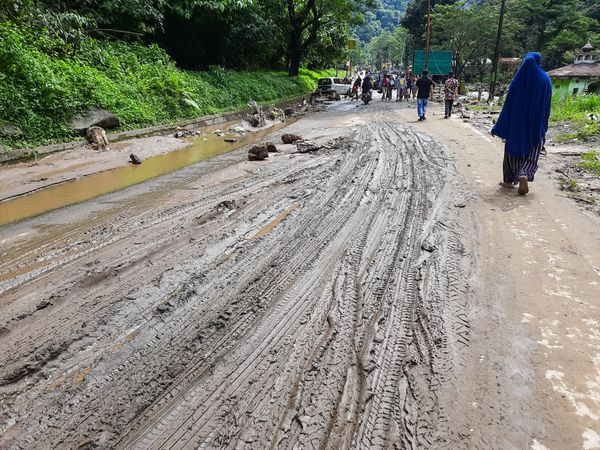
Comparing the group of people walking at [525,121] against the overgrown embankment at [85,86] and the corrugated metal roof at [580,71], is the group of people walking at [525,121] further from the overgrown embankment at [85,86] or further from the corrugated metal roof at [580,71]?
the corrugated metal roof at [580,71]

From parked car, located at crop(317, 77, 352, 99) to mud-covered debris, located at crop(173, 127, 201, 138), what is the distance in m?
19.2

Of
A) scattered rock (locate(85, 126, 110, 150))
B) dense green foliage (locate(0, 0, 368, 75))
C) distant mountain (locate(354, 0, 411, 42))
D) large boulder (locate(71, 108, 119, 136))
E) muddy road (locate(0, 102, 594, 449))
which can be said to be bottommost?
muddy road (locate(0, 102, 594, 449))

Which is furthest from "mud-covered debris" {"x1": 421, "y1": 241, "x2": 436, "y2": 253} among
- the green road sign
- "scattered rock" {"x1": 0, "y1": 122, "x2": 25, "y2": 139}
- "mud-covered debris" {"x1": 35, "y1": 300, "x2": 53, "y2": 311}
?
the green road sign

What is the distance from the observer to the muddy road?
218 centimetres

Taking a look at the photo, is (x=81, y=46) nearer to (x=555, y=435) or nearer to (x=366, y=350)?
(x=366, y=350)

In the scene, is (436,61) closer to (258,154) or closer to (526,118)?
(258,154)

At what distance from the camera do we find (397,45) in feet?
301

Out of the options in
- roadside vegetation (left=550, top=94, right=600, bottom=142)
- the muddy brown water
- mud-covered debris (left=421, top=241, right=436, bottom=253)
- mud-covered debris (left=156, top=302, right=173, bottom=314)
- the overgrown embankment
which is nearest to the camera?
mud-covered debris (left=156, top=302, right=173, bottom=314)

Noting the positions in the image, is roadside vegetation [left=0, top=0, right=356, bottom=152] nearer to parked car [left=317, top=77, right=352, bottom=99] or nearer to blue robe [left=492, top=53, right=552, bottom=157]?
parked car [left=317, top=77, right=352, bottom=99]

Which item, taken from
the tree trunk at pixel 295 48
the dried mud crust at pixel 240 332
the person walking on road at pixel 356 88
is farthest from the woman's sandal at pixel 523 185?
the tree trunk at pixel 295 48

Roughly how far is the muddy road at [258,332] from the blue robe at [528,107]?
4.06 ft

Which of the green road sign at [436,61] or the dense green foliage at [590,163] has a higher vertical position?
the green road sign at [436,61]

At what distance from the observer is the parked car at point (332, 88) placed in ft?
101

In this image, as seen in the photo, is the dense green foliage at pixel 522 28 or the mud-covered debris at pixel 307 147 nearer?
the mud-covered debris at pixel 307 147
